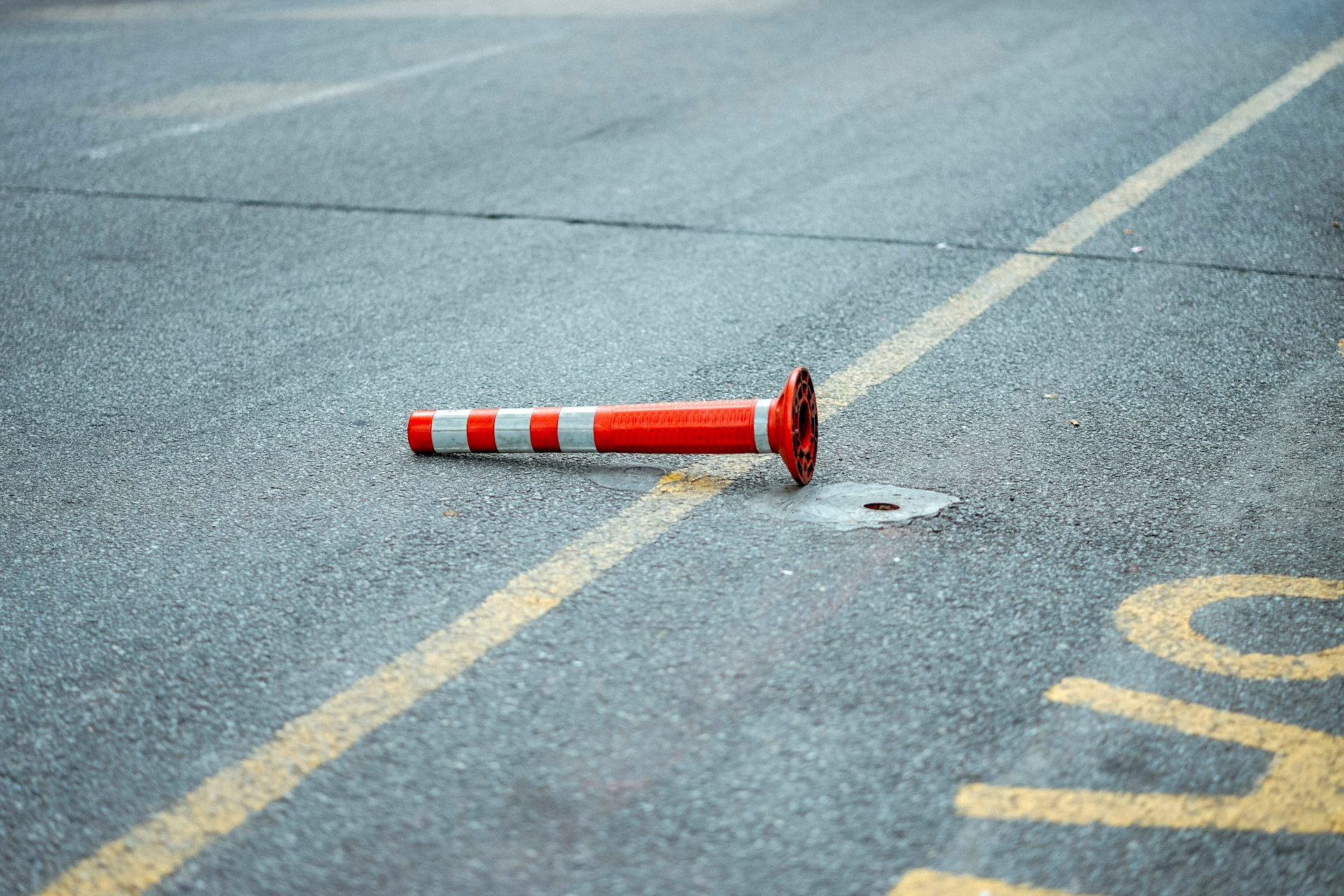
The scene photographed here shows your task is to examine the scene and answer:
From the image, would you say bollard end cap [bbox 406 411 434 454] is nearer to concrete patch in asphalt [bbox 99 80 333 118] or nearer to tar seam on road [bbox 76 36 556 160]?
tar seam on road [bbox 76 36 556 160]

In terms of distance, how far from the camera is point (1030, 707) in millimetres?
2834

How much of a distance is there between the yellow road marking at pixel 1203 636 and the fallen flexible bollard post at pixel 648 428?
41.5 inches

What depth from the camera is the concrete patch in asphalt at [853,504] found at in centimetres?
369

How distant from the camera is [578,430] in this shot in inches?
160

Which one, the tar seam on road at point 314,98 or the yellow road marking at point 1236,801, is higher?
the tar seam on road at point 314,98

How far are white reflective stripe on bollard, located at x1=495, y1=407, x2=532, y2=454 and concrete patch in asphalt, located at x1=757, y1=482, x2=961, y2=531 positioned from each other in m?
0.78

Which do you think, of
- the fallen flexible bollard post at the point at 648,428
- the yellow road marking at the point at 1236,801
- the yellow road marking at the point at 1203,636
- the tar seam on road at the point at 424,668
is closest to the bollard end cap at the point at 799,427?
the fallen flexible bollard post at the point at 648,428

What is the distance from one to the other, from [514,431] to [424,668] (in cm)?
121

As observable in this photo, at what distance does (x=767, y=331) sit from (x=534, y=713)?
2.63m

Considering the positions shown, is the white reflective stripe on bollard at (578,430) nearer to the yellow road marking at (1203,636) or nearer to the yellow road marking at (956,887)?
the yellow road marking at (1203,636)

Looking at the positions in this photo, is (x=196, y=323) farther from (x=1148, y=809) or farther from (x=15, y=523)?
(x=1148, y=809)

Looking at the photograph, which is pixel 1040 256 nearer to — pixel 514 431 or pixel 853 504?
pixel 853 504

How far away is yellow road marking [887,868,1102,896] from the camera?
234 cm

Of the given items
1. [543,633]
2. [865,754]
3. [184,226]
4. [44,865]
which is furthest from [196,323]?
[865,754]
